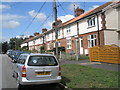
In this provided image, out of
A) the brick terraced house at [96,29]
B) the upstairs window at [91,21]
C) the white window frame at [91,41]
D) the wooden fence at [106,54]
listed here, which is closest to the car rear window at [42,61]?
the wooden fence at [106,54]

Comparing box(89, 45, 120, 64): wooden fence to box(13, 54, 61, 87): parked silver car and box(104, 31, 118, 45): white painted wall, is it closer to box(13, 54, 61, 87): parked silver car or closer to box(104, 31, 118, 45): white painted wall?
box(104, 31, 118, 45): white painted wall

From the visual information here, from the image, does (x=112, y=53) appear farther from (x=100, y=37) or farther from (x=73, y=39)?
(x=73, y=39)

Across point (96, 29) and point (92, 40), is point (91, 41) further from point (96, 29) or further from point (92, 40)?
point (96, 29)

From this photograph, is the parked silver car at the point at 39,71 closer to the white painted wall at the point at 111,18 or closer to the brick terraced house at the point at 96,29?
the brick terraced house at the point at 96,29

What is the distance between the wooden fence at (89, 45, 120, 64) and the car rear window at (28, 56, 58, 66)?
7.22 metres

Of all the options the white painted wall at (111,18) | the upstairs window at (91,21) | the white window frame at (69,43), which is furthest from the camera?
the white window frame at (69,43)

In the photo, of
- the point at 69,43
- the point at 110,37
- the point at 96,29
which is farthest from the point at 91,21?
the point at 69,43

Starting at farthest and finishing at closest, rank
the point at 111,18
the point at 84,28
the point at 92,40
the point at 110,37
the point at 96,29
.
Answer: the point at 84,28
the point at 92,40
the point at 96,29
the point at 111,18
the point at 110,37

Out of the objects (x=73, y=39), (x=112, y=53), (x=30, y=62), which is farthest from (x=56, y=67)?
(x=73, y=39)

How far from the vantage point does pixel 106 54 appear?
41.9 ft

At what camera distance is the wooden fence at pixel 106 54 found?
1173 centimetres

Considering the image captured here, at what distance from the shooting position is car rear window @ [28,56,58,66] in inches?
231

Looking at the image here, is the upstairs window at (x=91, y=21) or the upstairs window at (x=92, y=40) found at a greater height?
the upstairs window at (x=91, y=21)

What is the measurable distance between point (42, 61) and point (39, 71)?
0.50 m
